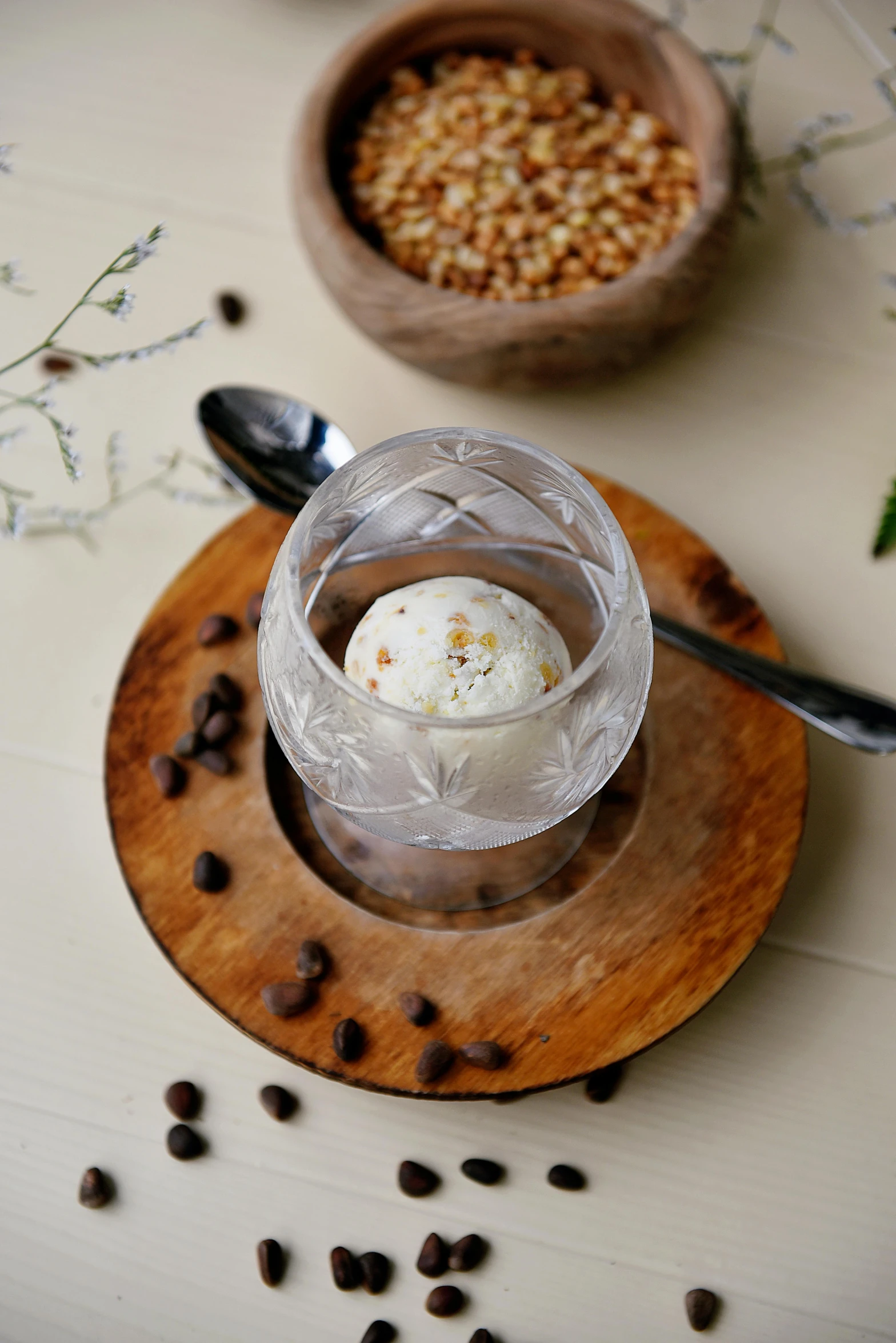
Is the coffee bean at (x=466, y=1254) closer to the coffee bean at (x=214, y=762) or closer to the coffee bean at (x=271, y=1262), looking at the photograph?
the coffee bean at (x=271, y=1262)

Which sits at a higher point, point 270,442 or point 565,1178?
point 270,442

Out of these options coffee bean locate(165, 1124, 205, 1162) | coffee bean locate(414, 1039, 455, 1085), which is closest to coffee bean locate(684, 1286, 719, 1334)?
coffee bean locate(414, 1039, 455, 1085)

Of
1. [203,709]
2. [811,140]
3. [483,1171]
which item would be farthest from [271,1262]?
[811,140]

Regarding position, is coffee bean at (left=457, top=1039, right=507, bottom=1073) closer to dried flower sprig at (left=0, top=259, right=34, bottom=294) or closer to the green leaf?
the green leaf

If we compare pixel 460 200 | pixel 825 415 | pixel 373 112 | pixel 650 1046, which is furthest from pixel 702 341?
pixel 650 1046

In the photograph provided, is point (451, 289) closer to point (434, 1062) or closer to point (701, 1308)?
point (434, 1062)
